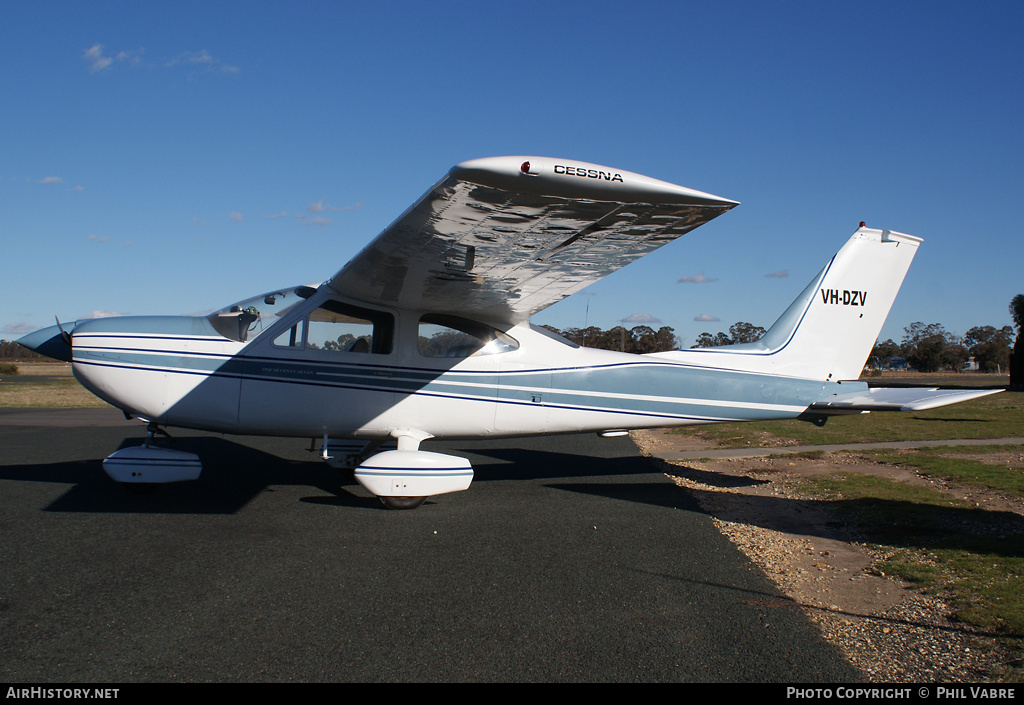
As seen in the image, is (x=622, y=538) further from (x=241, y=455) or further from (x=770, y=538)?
(x=241, y=455)

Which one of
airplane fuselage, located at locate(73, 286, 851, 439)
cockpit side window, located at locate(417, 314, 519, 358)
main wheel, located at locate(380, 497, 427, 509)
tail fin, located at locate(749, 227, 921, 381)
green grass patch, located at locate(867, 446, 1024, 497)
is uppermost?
tail fin, located at locate(749, 227, 921, 381)

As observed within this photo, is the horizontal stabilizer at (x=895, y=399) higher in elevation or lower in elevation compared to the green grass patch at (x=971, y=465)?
higher

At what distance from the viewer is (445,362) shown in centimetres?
669

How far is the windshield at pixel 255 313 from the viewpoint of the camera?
631cm

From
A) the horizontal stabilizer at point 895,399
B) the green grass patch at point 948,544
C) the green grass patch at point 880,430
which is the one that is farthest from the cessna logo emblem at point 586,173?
the green grass patch at point 880,430

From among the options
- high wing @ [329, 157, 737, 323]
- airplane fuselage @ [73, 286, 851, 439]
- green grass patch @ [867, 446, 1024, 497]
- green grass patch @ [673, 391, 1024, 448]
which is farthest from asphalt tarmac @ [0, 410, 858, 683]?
green grass patch @ [673, 391, 1024, 448]

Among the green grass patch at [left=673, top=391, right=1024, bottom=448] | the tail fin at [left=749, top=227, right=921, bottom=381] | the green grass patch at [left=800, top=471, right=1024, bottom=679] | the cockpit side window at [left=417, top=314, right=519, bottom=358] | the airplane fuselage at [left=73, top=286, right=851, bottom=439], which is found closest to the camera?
the green grass patch at [left=800, top=471, right=1024, bottom=679]

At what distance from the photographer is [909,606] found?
373 centimetres

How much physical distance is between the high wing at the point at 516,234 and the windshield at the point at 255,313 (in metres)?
0.71

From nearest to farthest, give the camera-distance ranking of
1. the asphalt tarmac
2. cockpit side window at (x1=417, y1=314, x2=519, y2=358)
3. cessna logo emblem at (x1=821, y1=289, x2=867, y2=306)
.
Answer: the asphalt tarmac → cockpit side window at (x1=417, y1=314, x2=519, y2=358) → cessna logo emblem at (x1=821, y1=289, x2=867, y2=306)

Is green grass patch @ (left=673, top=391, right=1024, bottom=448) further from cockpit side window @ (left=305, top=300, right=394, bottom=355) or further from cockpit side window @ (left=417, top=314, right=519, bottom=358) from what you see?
cockpit side window @ (left=305, top=300, right=394, bottom=355)

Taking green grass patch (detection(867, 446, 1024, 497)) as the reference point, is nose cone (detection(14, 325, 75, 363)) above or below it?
above

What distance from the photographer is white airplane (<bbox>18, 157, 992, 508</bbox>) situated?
550 centimetres

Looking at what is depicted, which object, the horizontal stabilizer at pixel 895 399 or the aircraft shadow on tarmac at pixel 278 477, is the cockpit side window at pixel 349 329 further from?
the horizontal stabilizer at pixel 895 399
